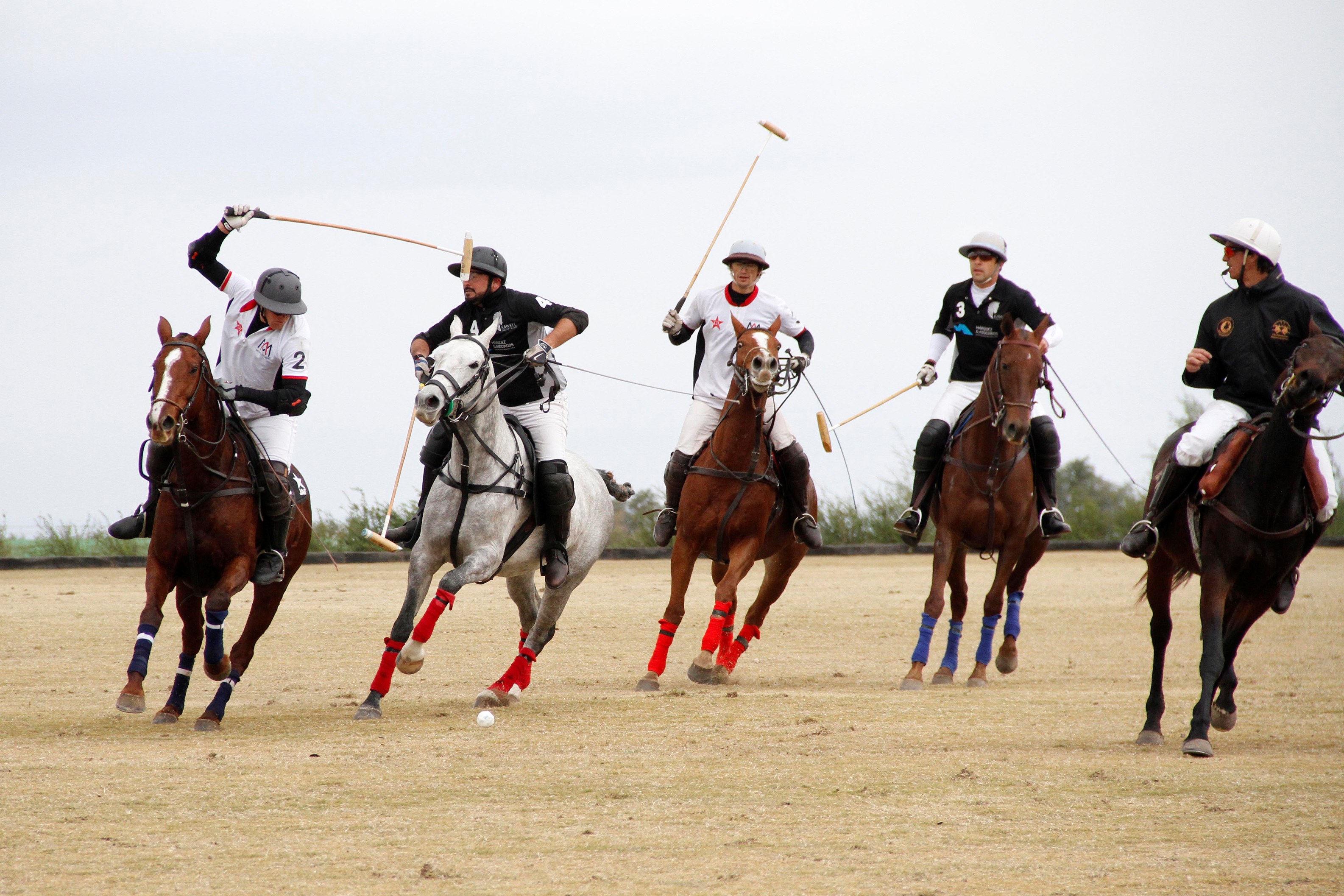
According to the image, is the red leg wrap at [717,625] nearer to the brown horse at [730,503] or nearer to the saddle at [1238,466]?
the brown horse at [730,503]

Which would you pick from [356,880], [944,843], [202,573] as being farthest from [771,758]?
[202,573]

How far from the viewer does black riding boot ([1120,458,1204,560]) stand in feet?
24.9

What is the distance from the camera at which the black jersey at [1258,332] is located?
7.34 metres

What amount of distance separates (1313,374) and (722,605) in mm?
4383

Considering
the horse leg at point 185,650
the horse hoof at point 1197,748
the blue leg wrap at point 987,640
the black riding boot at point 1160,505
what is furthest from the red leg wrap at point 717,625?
the horse hoof at point 1197,748

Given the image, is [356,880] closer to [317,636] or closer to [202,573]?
[202,573]

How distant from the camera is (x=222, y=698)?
7945 mm

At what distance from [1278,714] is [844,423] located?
13.1 ft

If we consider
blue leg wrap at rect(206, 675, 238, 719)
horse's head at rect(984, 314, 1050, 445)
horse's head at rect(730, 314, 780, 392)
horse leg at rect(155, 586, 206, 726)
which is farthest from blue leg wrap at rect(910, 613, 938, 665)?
horse leg at rect(155, 586, 206, 726)

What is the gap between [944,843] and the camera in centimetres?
528

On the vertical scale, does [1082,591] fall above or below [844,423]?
below

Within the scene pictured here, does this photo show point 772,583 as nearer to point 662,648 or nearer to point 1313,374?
point 662,648

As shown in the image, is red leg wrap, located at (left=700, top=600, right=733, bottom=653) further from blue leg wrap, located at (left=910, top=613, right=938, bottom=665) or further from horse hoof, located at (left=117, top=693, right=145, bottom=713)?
horse hoof, located at (left=117, top=693, right=145, bottom=713)

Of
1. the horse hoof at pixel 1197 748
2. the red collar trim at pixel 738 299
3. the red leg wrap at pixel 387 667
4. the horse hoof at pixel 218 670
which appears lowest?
the horse hoof at pixel 218 670
